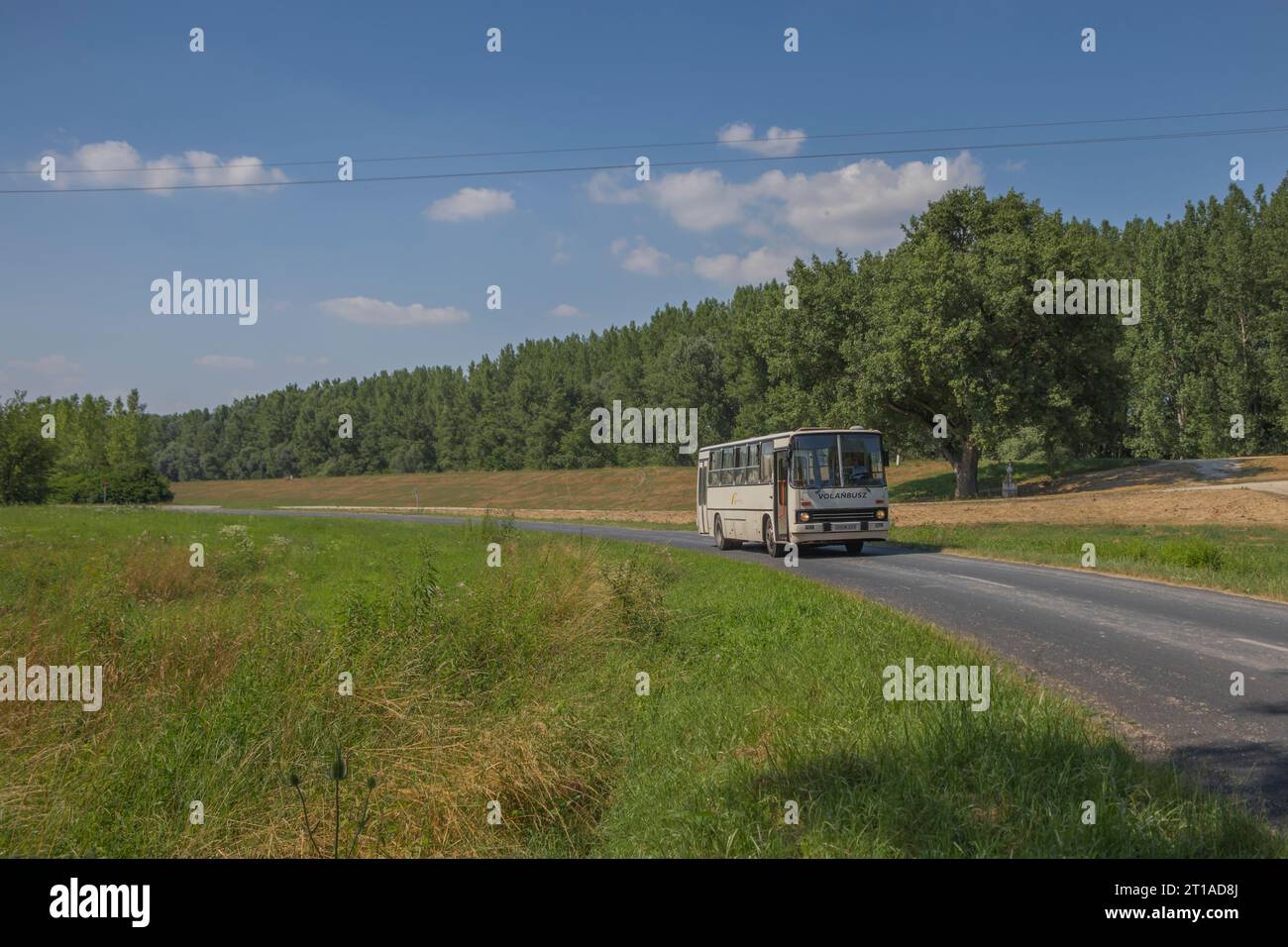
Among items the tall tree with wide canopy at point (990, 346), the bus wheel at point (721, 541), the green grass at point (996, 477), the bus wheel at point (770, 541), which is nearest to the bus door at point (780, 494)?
the bus wheel at point (770, 541)

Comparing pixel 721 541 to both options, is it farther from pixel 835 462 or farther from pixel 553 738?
pixel 553 738

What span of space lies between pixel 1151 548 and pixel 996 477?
33.8m

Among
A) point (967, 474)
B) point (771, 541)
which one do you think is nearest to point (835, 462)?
point (771, 541)

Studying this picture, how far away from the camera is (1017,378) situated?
124ft

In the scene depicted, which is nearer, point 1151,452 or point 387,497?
point 1151,452

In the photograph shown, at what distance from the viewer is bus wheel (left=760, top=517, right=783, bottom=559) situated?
22797 mm

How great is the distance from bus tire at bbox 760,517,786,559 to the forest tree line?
17997 millimetres

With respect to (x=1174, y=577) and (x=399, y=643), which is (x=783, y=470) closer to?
(x=1174, y=577)

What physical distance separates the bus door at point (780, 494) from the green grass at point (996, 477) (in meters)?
25.9

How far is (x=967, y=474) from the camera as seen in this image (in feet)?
140

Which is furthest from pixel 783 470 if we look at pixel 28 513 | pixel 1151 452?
pixel 1151 452

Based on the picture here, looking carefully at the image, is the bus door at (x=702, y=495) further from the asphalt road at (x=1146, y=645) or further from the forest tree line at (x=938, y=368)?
the forest tree line at (x=938, y=368)

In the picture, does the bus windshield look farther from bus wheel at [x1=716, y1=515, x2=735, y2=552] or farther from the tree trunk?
the tree trunk

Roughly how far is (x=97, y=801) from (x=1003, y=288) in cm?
3913
